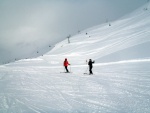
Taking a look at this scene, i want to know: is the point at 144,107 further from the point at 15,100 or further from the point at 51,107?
the point at 15,100

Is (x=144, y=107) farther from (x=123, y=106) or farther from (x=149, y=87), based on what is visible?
(x=149, y=87)

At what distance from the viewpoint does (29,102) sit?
10336 millimetres

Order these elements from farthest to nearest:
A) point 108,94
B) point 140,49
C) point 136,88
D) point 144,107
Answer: point 140,49
point 136,88
point 108,94
point 144,107

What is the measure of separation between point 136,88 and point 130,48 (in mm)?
17341

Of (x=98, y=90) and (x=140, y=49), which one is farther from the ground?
(x=140, y=49)

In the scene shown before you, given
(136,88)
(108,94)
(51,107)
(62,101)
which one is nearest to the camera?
(51,107)

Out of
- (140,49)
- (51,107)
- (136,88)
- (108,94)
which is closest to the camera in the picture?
(51,107)

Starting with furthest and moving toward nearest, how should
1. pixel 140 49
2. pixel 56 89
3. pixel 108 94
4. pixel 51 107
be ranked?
pixel 140 49 < pixel 56 89 < pixel 108 94 < pixel 51 107

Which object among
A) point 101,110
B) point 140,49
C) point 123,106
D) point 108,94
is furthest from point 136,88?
point 140,49

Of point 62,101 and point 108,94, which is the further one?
point 108,94

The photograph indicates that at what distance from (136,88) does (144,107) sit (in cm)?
346

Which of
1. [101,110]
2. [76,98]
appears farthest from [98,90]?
[101,110]

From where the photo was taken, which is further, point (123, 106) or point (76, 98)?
point (76, 98)

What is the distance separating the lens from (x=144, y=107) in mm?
8562
